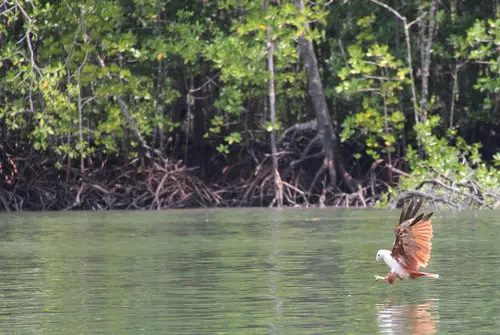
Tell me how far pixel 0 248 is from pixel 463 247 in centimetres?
441

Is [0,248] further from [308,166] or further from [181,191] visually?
[308,166]

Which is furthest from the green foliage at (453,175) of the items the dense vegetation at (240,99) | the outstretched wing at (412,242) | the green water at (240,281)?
the outstretched wing at (412,242)

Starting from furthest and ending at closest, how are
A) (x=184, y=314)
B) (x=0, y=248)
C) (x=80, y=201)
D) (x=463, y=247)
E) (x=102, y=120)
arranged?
(x=102, y=120), (x=80, y=201), (x=0, y=248), (x=463, y=247), (x=184, y=314)

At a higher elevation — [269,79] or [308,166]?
[269,79]

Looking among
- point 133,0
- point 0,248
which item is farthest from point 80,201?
point 0,248

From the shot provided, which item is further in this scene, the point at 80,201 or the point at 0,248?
the point at 80,201

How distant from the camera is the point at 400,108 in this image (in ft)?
78.5

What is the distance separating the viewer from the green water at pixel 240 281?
25.6 ft

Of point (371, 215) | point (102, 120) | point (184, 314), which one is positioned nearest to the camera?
point (184, 314)

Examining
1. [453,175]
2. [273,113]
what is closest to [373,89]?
[273,113]

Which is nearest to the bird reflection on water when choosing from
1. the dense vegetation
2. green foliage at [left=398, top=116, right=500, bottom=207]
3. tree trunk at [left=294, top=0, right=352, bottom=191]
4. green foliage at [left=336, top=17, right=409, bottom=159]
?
green foliage at [left=398, top=116, right=500, bottom=207]

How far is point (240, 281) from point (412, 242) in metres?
1.33

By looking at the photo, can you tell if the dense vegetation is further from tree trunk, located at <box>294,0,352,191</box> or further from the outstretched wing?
the outstretched wing

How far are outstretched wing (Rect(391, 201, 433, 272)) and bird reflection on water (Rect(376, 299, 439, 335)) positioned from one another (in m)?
0.60
